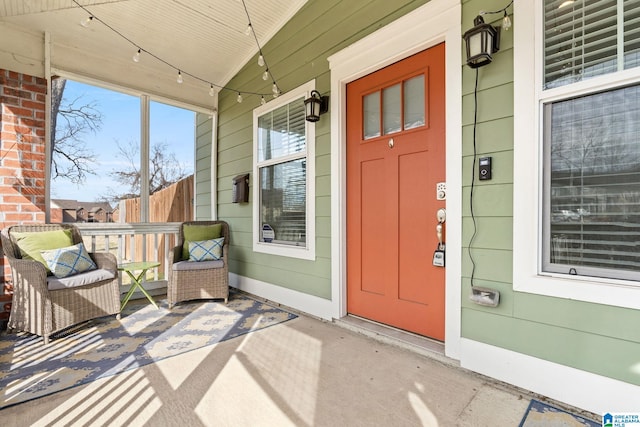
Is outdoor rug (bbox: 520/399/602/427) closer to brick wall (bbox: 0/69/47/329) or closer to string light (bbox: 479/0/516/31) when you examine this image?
string light (bbox: 479/0/516/31)

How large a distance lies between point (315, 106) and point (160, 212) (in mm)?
2865

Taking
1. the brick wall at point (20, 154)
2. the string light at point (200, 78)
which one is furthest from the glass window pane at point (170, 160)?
the brick wall at point (20, 154)

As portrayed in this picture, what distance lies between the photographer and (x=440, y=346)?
232 cm

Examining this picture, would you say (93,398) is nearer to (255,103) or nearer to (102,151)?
(102,151)

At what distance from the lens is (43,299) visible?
8.53ft

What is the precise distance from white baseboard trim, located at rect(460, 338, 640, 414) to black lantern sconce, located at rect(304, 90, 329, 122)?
2318mm

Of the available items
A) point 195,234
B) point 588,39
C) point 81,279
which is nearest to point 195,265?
point 195,234

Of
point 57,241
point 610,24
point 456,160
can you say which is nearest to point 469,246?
point 456,160

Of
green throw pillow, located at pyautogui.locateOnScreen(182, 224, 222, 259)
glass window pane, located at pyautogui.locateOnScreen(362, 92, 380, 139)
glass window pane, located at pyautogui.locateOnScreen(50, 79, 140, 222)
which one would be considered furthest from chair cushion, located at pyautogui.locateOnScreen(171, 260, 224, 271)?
glass window pane, located at pyautogui.locateOnScreen(362, 92, 380, 139)

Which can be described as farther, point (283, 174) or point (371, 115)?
point (283, 174)

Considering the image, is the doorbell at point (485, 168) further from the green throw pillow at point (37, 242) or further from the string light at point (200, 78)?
the green throw pillow at point (37, 242)

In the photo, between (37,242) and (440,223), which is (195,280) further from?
(440,223)

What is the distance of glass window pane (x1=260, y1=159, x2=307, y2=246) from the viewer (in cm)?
356

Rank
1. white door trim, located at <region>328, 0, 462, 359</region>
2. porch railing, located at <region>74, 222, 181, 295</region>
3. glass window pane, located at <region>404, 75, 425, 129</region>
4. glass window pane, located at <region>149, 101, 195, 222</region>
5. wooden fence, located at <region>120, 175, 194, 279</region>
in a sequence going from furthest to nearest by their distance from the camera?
1. glass window pane, located at <region>149, 101, 195, 222</region>
2. wooden fence, located at <region>120, 175, 194, 279</region>
3. porch railing, located at <region>74, 222, 181, 295</region>
4. glass window pane, located at <region>404, 75, 425, 129</region>
5. white door trim, located at <region>328, 0, 462, 359</region>
